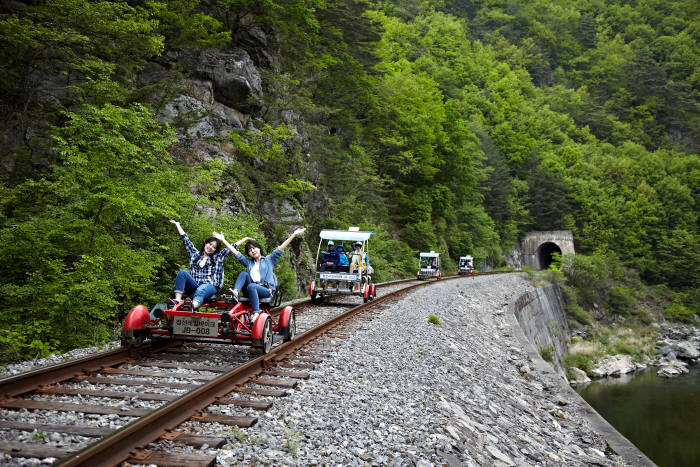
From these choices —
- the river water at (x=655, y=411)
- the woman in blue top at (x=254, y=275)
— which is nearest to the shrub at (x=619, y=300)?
the river water at (x=655, y=411)

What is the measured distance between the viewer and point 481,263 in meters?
49.5

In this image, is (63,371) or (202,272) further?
(202,272)

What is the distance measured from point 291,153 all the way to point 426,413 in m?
16.7

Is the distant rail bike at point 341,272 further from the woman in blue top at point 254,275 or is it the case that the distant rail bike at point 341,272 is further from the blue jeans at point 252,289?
the blue jeans at point 252,289

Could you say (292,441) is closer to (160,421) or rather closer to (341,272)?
(160,421)

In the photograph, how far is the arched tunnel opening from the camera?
6769 cm

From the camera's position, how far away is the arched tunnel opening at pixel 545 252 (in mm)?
67688

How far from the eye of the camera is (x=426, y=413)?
4.41m

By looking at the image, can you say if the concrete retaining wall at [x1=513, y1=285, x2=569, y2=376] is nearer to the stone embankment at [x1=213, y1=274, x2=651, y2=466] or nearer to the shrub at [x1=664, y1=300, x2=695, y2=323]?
the stone embankment at [x1=213, y1=274, x2=651, y2=466]

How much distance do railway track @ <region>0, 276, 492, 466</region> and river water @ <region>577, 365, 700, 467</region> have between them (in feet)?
48.7

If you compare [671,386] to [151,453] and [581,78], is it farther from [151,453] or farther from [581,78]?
[581,78]

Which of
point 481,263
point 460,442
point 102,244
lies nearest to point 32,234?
point 102,244

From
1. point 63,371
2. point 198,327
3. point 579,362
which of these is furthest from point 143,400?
point 579,362

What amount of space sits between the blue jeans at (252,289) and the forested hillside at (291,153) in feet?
7.19
